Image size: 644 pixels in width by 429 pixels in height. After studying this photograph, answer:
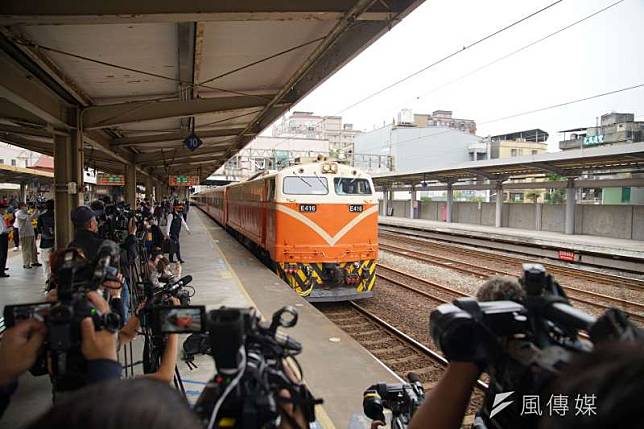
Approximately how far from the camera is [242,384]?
1382 millimetres

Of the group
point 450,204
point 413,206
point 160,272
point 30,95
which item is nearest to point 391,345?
point 160,272

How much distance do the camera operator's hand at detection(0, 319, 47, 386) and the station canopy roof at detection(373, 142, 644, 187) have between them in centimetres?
1383

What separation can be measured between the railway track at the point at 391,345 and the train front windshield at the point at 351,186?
7.47 feet

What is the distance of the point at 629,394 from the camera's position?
805mm

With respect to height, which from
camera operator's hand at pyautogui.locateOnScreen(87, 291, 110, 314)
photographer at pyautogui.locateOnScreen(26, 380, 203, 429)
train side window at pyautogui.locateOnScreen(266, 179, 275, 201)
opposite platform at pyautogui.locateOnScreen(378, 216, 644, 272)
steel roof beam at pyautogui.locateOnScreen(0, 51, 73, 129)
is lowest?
opposite platform at pyautogui.locateOnScreen(378, 216, 644, 272)

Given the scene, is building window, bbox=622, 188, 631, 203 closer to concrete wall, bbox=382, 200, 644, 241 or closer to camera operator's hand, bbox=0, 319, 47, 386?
concrete wall, bbox=382, 200, 644, 241

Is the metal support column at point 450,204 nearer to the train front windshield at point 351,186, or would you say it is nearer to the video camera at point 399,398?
the train front windshield at point 351,186

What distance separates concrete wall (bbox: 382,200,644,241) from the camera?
15.9 metres

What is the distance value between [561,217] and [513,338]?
1932 cm

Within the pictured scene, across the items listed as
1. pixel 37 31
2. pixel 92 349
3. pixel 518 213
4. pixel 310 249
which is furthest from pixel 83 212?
pixel 518 213

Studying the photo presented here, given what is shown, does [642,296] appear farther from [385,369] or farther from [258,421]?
[258,421]

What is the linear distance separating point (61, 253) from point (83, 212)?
1.66 meters

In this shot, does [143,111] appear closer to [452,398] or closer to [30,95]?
[30,95]

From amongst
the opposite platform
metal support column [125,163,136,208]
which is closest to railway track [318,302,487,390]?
the opposite platform
